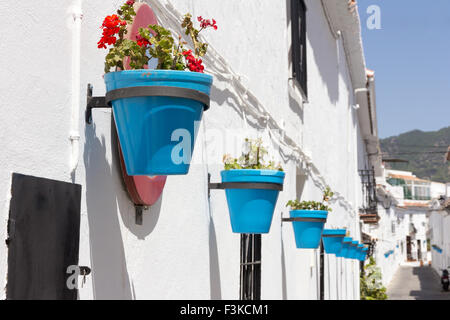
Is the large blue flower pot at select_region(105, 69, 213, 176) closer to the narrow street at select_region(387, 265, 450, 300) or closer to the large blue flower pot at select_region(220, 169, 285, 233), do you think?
the large blue flower pot at select_region(220, 169, 285, 233)

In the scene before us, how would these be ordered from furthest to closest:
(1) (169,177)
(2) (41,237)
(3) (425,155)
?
(3) (425,155) → (1) (169,177) → (2) (41,237)

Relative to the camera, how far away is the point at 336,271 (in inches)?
443

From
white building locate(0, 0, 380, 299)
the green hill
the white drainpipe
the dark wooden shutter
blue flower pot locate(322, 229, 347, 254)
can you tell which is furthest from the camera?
the green hill

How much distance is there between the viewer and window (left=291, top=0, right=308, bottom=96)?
22.0 ft

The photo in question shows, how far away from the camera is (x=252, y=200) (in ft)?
10.6

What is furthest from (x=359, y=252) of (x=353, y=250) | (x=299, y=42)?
(x=299, y=42)

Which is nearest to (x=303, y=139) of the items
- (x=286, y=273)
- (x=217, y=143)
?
(x=286, y=273)

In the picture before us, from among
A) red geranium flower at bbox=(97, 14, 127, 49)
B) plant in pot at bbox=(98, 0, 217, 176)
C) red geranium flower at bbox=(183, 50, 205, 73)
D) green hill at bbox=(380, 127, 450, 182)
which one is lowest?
plant in pot at bbox=(98, 0, 217, 176)

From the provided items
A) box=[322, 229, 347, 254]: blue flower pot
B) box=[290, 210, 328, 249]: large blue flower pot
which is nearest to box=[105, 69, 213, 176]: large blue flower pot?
box=[290, 210, 328, 249]: large blue flower pot

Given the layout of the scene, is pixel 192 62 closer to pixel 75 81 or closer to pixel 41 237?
pixel 75 81

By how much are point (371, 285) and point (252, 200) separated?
18883mm

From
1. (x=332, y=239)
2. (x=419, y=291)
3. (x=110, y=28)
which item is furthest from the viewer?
(x=419, y=291)
